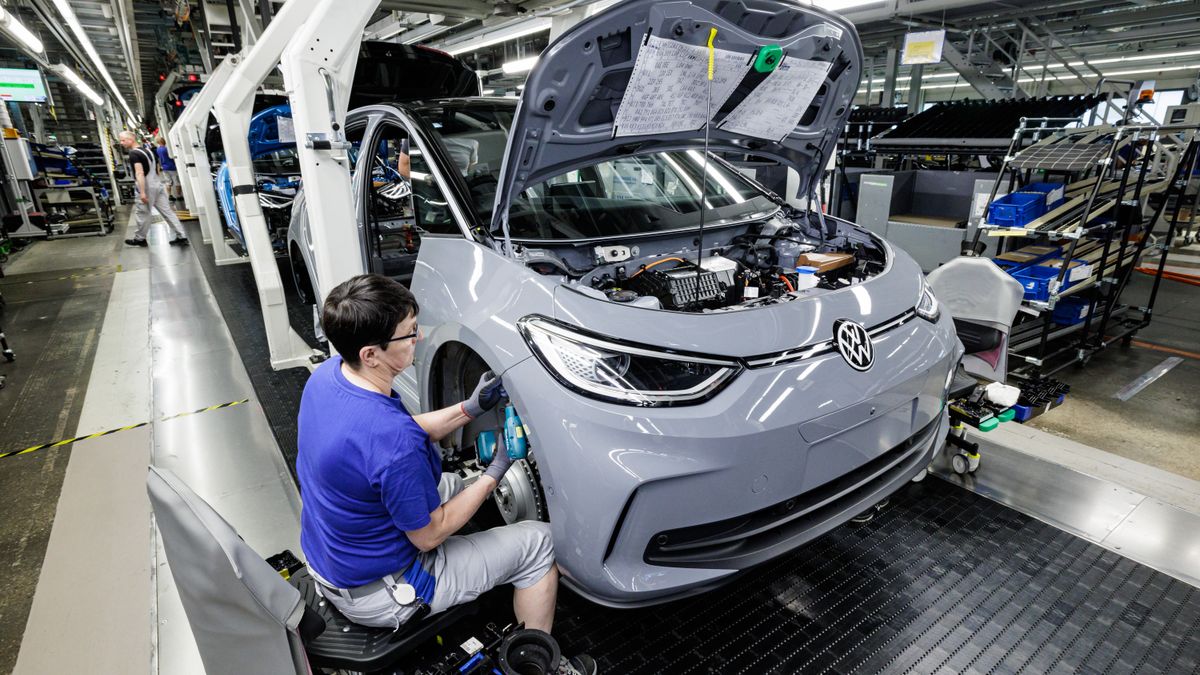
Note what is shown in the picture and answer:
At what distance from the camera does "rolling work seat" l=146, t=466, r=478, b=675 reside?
1.05m

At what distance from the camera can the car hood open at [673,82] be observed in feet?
5.74

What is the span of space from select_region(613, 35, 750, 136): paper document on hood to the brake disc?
1.11 meters

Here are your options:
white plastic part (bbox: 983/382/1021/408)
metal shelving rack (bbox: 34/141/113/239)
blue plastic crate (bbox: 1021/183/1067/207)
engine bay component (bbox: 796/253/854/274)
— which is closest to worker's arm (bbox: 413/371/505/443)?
engine bay component (bbox: 796/253/854/274)

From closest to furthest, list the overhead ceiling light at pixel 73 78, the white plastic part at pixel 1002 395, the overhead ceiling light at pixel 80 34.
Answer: the white plastic part at pixel 1002 395 → the overhead ceiling light at pixel 80 34 → the overhead ceiling light at pixel 73 78

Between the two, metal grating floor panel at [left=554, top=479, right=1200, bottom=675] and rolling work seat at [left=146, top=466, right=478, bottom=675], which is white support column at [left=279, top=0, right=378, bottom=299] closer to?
rolling work seat at [left=146, top=466, right=478, bottom=675]

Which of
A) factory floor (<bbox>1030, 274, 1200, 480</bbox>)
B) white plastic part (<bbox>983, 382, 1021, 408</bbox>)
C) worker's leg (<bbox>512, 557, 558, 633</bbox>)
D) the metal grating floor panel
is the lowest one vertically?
factory floor (<bbox>1030, 274, 1200, 480</bbox>)

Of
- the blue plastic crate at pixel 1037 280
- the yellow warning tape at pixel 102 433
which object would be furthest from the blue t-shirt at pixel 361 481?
the blue plastic crate at pixel 1037 280

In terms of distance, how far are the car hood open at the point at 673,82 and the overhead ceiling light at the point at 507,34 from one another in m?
4.22

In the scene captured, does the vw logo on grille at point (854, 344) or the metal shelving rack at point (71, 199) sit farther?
the metal shelving rack at point (71, 199)

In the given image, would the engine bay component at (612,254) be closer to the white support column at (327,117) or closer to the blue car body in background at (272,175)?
the white support column at (327,117)

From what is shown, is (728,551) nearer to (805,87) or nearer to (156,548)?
(805,87)

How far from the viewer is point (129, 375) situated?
413 cm

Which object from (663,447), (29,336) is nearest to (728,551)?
(663,447)

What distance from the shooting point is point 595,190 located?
8.43 ft
